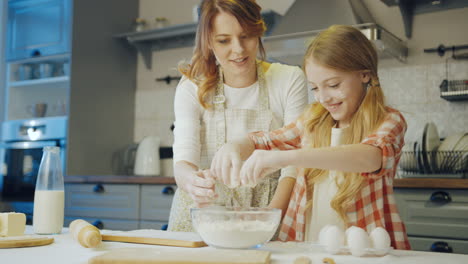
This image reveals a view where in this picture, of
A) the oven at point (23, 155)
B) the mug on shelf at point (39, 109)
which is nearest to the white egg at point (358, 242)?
the oven at point (23, 155)

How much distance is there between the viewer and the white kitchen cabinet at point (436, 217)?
7.54ft

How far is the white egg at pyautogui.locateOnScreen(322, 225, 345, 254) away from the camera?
3.09 feet

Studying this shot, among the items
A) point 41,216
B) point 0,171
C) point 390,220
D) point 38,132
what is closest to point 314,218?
point 390,220

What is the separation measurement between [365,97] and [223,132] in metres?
0.50

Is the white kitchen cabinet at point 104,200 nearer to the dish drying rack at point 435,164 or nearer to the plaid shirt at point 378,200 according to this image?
the dish drying rack at point 435,164

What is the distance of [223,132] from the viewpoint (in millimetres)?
1658

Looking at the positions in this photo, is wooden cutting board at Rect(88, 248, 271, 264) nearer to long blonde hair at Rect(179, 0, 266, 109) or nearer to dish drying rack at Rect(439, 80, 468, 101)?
long blonde hair at Rect(179, 0, 266, 109)

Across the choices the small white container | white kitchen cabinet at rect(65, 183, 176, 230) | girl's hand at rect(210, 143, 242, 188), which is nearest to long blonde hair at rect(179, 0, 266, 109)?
girl's hand at rect(210, 143, 242, 188)

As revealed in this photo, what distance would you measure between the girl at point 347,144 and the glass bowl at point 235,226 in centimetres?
19

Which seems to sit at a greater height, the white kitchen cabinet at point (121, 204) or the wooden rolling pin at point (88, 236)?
the wooden rolling pin at point (88, 236)

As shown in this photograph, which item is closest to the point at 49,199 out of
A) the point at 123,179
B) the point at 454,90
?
the point at 123,179

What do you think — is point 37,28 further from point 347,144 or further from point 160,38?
point 347,144

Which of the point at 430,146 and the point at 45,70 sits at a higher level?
the point at 45,70

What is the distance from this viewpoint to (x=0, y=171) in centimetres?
370
